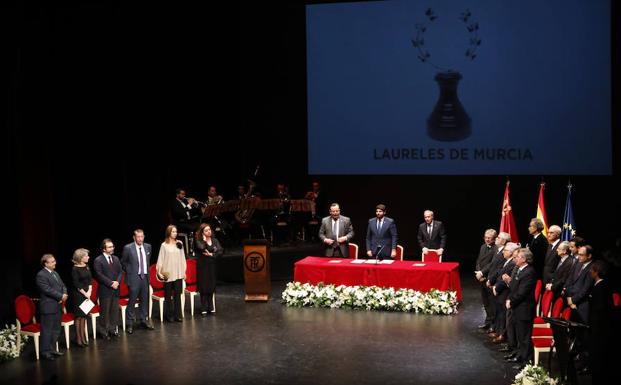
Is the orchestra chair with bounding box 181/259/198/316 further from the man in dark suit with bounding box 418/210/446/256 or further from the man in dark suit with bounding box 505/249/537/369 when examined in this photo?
the man in dark suit with bounding box 505/249/537/369

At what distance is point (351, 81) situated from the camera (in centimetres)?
1576

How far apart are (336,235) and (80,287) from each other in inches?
175

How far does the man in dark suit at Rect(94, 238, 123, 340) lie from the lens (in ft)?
35.0

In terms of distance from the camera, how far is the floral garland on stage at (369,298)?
11.8 metres

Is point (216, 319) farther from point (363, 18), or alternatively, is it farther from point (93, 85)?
point (363, 18)

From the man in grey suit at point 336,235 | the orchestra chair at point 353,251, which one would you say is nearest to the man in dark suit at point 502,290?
the man in grey suit at point 336,235

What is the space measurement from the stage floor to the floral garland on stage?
17 centimetres

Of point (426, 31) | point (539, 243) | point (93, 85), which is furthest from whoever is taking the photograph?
point (426, 31)

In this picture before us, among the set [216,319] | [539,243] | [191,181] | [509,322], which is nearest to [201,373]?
[216,319]

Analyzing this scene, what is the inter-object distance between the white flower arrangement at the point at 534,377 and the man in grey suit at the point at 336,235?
17.5 feet

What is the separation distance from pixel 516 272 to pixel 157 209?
27.5 feet

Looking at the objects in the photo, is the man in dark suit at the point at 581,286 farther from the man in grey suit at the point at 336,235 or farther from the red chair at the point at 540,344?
the man in grey suit at the point at 336,235

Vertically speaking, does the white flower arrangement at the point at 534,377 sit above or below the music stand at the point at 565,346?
below

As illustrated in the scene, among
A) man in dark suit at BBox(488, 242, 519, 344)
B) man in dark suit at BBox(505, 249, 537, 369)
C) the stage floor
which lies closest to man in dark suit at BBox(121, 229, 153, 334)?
the stage floor
